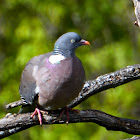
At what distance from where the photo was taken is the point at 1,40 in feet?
18.3

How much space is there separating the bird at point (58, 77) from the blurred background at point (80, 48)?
1.94m

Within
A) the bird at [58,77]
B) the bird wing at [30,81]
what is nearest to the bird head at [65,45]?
the bird at [58,77]

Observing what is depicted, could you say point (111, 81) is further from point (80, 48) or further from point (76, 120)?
point (80, 48)

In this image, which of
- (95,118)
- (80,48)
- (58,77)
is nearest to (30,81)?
(58,77)

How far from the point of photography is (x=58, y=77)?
8.52 ft

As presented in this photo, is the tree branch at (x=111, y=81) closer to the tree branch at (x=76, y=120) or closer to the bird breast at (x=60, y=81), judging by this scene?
Result: the tree branch at (x=76, y=120)

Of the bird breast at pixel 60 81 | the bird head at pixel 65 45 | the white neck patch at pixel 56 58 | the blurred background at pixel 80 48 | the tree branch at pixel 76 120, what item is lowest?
the tree branch at pixel 76 120

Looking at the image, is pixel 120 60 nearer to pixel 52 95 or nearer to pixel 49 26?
pixel 49 26

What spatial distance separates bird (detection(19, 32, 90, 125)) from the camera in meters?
2.60

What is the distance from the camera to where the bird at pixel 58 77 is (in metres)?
2.60

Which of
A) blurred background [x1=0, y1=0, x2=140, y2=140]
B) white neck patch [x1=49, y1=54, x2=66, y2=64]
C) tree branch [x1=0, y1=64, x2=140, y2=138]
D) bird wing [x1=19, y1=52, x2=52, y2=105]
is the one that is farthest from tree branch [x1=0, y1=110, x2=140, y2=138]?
blurred background [x1=0, y1=0, x2=140, y2=140]

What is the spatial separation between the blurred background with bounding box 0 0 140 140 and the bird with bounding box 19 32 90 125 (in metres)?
1.94

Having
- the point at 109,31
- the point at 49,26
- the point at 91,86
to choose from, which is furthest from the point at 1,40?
the point at 91,86

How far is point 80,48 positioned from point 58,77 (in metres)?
3.13
